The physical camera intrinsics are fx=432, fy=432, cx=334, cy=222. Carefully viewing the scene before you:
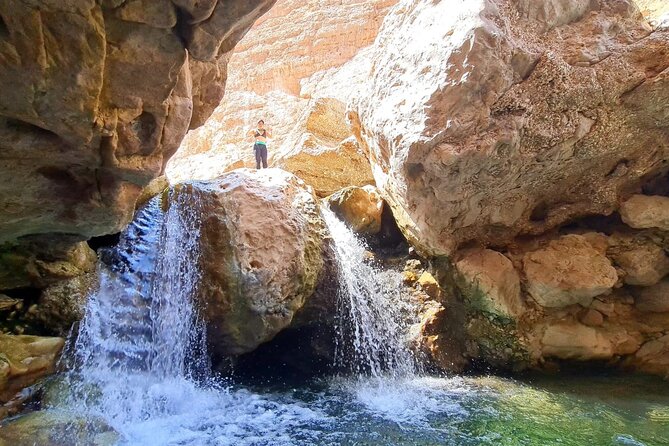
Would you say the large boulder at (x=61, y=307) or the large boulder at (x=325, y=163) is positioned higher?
the large boulder at (x=325, y=163)

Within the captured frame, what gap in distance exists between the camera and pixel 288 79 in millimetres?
26438

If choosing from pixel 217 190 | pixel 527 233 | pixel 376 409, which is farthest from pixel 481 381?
pixel 217 190

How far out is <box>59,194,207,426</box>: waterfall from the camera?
199 inches

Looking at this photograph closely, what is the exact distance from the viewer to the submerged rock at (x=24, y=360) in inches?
173

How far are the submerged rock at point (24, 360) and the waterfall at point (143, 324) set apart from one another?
27cm

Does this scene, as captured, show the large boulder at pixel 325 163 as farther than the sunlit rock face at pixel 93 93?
Yes

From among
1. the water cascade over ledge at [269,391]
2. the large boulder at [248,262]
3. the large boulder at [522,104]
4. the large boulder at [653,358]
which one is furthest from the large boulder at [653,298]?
the large boulder at [248,262]

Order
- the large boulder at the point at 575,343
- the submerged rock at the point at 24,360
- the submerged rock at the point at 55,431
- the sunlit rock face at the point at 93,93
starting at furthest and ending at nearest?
the large boulder at the point at 575,343 < the submerged rock at the point at 24,360 < the submerged rock at the point at 55,431 < the sunlit rock face at the point at 93,93

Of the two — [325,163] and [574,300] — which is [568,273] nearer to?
[574,300]

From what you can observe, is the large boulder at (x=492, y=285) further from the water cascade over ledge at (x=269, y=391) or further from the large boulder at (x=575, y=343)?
the water cascade over ledge at (x=269, y=391)

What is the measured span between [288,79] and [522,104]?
74.9ft

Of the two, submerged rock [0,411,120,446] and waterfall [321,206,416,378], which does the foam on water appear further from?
waterfall [321,206,416,378]

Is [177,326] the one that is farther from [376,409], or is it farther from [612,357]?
[612,357]

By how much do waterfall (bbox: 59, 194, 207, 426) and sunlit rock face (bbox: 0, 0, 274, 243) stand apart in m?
1.68
